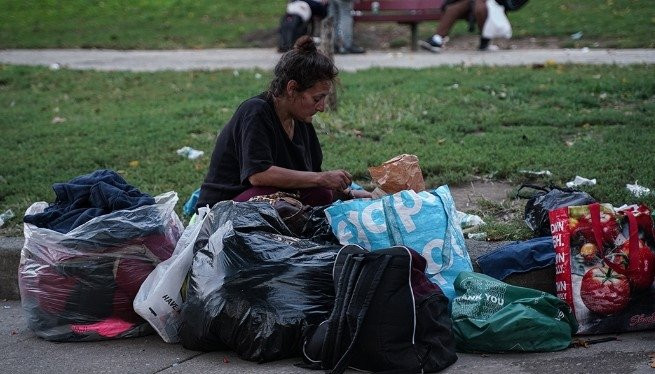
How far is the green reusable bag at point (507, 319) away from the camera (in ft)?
13.4

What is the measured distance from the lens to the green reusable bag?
13.4 feet

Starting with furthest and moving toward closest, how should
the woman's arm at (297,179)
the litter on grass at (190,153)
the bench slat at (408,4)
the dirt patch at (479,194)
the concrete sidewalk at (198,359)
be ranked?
1. the bench slat at (408,4)
2. the litter on grass at (190,153)
3. the dirt patch at (479,194)
4. the woman's arm at (297,179)
5. the concrete sidewalk at (198,359)

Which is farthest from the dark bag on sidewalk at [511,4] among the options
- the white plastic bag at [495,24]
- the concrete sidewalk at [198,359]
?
the concrete sidewalk at [198,359]

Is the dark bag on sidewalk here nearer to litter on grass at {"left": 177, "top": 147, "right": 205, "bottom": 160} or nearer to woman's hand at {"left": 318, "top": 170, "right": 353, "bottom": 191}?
litter on grass at {"left": 177, "top": 147, "right": 205, "bottom": 160}

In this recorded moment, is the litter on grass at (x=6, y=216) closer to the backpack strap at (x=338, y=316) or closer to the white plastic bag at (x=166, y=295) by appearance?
the white plastic bag at (x=166, y=295)

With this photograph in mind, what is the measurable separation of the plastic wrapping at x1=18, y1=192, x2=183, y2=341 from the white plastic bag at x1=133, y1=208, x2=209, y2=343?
15 centimetres

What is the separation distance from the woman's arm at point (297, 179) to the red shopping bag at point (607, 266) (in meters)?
1.10

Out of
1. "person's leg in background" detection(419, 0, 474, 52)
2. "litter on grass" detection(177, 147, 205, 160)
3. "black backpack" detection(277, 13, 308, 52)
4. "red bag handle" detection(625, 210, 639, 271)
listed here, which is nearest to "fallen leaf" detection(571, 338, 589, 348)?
"red bag handle" detection(625, 210, 639, 271)

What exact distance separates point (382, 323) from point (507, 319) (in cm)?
59

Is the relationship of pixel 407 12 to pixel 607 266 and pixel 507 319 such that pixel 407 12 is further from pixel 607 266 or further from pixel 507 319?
pixel 507 319

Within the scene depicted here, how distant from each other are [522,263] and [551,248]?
16cm

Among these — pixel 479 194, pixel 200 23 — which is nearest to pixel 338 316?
pixel 479 194

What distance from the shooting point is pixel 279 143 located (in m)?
4.96

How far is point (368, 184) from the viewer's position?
247 inches
